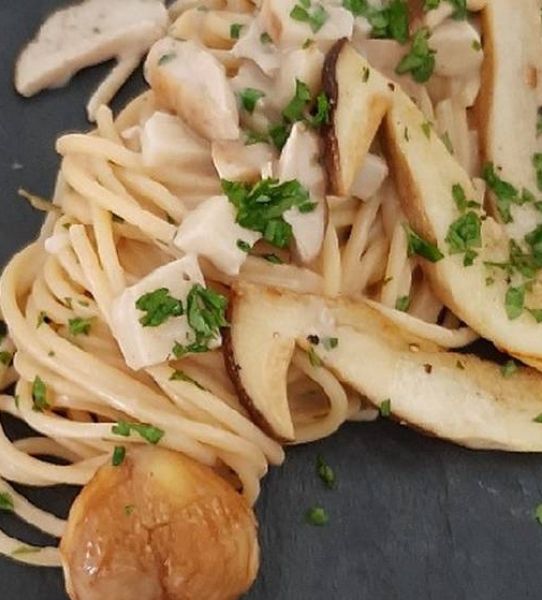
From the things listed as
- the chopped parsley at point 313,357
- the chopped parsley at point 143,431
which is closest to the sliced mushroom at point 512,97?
the chopped parsley at point 313,357

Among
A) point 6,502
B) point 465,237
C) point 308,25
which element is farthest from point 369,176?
point 6,502

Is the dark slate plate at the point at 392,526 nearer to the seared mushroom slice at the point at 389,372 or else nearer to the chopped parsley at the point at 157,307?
the seared mushroom slice at the point at 389,372

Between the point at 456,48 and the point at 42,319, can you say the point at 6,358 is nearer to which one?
the point at 42,319

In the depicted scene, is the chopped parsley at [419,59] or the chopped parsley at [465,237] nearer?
the chopped parsley at [465,237]

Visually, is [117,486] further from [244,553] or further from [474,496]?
[474,496]

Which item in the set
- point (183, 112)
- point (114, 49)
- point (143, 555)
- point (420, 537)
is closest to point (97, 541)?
point (143, 555)

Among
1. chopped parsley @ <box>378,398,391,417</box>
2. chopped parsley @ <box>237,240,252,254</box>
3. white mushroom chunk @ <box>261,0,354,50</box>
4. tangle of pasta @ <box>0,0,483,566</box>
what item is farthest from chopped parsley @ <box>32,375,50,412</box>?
white mushroom chunk @ <box>261,0,354,50</box>

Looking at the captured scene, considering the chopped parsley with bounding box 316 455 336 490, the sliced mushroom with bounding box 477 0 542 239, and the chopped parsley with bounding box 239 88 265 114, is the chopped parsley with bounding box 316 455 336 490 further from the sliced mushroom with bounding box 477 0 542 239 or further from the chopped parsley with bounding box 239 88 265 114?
the chopped parsley with bounding box 239 88 265 114
